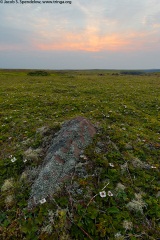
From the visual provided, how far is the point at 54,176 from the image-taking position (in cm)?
528

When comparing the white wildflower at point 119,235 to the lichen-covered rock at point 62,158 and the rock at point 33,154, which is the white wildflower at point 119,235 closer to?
the lichen-covered rock at point 62,158

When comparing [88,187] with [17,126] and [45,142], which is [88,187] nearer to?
[45,142]

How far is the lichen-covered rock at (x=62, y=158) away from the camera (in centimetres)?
494

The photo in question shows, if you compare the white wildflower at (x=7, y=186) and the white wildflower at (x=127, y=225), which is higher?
the white wildflower at (x=7, y=186)

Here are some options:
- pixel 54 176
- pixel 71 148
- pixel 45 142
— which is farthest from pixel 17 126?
pixel 54 176

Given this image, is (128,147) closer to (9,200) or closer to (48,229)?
(48,229)

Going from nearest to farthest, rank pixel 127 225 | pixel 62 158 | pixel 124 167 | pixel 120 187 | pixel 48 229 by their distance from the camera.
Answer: pixel 48 229 < pixel 127 225 < pixel 120 187 < pixel 62 158 < pixel 124 167

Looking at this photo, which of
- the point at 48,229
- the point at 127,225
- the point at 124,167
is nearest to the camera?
the point at 48,229

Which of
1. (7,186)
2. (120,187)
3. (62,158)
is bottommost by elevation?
(7,186)

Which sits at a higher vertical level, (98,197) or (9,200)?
(98,197)

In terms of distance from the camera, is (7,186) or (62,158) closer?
(7,186)

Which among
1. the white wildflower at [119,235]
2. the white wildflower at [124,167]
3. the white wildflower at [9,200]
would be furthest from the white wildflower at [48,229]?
the white wildflower at [124,167]

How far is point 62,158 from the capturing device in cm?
590

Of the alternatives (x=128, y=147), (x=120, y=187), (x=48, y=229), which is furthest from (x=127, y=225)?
(x=128, y=147)
